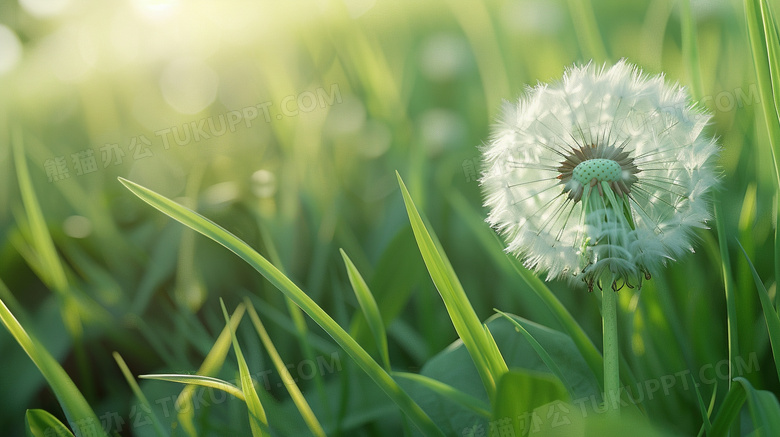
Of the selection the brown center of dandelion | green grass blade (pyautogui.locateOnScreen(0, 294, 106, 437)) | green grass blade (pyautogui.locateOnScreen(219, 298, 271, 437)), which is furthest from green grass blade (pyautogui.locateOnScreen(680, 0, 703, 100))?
green grass blade (pyautogui.locateOnScreen(0, 294, 106, 437))

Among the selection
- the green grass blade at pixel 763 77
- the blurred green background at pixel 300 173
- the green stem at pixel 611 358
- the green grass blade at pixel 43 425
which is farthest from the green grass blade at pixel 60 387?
the green grass blade at pixel 763 77

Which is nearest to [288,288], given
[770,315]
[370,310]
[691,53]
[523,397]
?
[370,310]

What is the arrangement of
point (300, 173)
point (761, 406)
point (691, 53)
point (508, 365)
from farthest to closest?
point (300, 173), point (691, 53), point (508, 365), point (761, 406)

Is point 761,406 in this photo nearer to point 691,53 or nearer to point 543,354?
point 543,354

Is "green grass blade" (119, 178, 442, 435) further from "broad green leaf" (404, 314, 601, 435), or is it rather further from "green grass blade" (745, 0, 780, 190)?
"green grass blade" (745, 0, 780, 190)

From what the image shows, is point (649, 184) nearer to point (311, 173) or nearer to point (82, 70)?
point (311, 173)

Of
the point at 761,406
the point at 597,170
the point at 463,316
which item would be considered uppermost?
the point at 597,170

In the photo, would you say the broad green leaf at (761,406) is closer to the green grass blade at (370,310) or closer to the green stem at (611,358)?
the green stem at (611,358)
